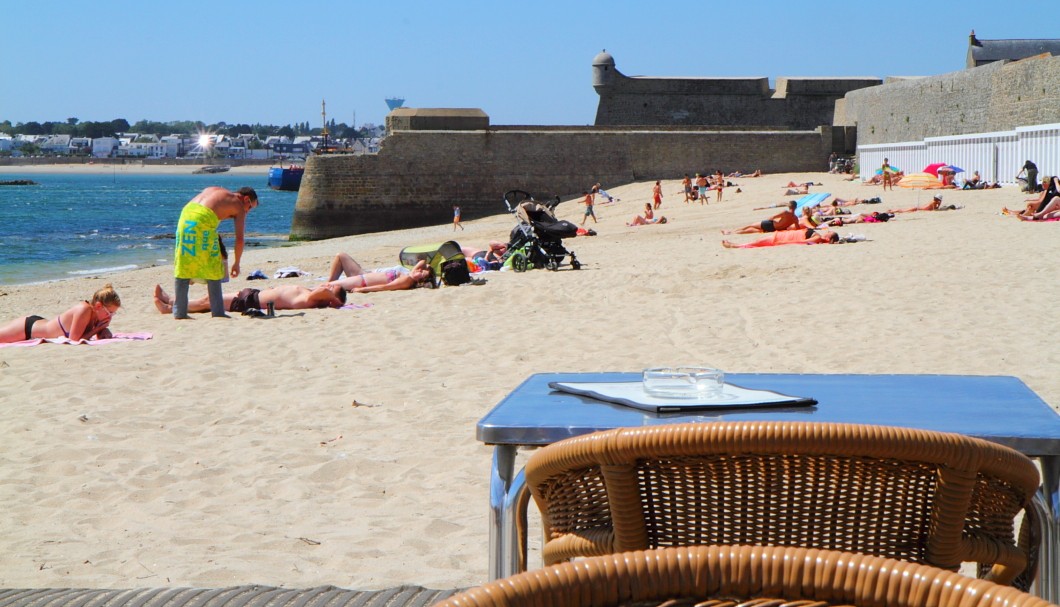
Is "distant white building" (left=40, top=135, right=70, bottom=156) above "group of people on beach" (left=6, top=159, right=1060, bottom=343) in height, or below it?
above

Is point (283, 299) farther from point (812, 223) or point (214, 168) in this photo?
point (214, 168)

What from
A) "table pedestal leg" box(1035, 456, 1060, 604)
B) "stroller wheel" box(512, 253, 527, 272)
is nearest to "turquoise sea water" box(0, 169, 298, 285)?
"stroller wheel" box(512, 253, 527, 272)

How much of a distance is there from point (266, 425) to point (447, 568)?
79.1 inches

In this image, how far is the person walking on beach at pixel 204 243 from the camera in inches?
337

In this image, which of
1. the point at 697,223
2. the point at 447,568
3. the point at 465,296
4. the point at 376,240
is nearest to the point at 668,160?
the point at 376,240

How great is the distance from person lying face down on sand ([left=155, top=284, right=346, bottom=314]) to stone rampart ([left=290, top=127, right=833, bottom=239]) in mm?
24982

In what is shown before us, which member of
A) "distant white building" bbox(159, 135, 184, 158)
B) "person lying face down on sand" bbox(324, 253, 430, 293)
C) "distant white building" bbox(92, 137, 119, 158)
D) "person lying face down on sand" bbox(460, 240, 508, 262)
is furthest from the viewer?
"distant white building" bbox(159, 135, 184, 158)

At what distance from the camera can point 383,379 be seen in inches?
235

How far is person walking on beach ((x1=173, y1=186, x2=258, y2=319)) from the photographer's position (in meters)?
8.57

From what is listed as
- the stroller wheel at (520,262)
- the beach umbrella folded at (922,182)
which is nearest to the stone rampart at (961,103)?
the beach umbrella folded at (922,182)

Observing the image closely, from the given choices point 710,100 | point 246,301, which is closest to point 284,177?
point 710,100

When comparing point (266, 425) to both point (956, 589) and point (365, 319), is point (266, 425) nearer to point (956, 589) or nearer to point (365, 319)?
point (365, 319)

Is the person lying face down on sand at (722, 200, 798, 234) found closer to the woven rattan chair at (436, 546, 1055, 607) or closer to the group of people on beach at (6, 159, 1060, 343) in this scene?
the group of people on beach at (6, 159, 1060, 343)

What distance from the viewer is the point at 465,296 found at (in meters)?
9.41
